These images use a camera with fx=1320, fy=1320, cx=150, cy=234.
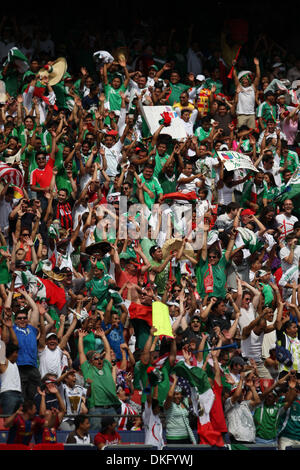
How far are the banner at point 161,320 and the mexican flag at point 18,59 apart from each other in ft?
22.8

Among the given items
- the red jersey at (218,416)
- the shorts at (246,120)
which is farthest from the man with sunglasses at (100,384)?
the shorts at (246,120)

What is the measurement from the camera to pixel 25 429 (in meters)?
14.2

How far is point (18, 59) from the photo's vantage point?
2155 centimetres

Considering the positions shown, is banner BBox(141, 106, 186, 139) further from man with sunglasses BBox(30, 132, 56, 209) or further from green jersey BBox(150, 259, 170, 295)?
green jersey BBox(150, 259, 170, 295)

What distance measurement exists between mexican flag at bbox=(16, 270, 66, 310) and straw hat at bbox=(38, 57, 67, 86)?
501 centimetres

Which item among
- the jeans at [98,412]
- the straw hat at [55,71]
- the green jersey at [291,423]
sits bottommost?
the green jersey at [291,423]

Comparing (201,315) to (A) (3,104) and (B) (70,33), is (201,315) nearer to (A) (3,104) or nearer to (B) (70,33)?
(A) (3,104)

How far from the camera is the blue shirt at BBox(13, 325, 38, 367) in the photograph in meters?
15.7

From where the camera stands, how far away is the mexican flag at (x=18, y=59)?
2142 centimetres

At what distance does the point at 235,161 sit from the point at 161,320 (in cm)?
481

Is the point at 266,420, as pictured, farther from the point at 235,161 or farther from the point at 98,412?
the point at 235,161

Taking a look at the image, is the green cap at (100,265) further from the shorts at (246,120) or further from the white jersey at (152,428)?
the shorts at (246,120)

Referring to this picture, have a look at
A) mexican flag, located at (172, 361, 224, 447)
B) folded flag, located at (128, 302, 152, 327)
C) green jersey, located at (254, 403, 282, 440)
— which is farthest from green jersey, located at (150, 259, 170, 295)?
green jersey, located at (254, 403, 282, 440)
